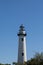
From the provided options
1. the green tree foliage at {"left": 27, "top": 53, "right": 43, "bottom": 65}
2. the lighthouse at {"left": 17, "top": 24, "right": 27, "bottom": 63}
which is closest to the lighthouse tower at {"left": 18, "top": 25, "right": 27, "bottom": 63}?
the lighthouse at {"left": 17, "top": 24, "right": 27, "bottom": 63}

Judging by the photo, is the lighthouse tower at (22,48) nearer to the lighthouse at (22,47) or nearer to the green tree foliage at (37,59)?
the lighthouse at (22,47)

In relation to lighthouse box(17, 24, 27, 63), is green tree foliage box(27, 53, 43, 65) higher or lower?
lower

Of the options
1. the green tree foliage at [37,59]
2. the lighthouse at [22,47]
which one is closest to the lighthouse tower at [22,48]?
the lighthouse at [22,47]

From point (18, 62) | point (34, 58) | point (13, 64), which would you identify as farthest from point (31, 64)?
point (13, 64)

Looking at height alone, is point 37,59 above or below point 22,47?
below

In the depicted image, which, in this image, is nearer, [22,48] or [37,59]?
[37,59]

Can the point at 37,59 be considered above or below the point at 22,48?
below

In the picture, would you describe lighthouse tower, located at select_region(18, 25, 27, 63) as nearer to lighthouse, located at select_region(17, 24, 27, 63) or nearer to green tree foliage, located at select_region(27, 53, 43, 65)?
lighthouse, located at select_region(17, 24, 27, 63)

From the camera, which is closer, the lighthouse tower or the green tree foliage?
the green tree foliage

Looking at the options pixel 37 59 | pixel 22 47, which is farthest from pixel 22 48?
pixel 37 59

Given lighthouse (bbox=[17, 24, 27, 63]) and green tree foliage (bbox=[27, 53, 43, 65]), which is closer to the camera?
green tree foliage (bbox=[27, 53, 43, 65])

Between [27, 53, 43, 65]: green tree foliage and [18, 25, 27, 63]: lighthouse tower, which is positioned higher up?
[18, 25, 27, 63]: lighthouse tower

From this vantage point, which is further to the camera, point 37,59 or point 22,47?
point 22,47

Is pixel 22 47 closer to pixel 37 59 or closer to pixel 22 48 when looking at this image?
pixel 22 48
